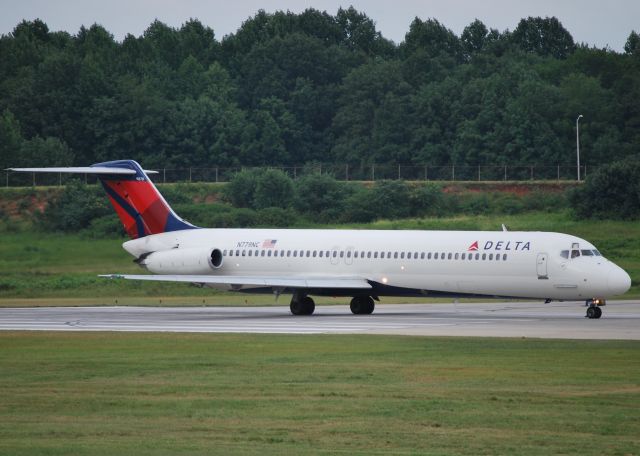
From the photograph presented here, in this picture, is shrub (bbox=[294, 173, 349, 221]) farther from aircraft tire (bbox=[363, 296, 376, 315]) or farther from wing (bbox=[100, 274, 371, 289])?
wing (bbox=[100, 274, 371, 289])

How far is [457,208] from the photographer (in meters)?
90.2

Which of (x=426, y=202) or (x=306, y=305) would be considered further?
(x=426, y=202)

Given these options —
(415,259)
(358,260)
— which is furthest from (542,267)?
(358,260)

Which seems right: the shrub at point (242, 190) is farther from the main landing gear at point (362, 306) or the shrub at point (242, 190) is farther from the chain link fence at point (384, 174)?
the main landing gear at point (362, 306)

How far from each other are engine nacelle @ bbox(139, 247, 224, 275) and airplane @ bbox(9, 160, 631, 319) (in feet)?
0.12

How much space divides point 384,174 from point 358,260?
6290 cm

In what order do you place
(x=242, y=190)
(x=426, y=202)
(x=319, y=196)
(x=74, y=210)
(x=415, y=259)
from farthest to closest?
1. (x=242, y=190)
2. (x=319, y=196)
3. (x=426, y=202)
4. (x=74, y=210)
5. (x=415, y=259)

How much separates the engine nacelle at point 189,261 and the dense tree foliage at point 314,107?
5546 centimetres

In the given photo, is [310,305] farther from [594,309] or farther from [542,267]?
[594,309]

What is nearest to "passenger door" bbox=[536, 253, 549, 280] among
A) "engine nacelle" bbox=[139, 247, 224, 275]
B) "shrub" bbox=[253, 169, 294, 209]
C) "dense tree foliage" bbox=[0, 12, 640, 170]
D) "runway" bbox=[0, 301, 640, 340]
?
"runway" bbox=[0, 301, 640, 340]

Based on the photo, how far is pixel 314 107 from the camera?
4911 inches

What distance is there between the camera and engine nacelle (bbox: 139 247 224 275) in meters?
50.7

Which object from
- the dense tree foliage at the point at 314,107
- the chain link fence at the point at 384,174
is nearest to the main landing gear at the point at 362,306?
the chain link fence at the point at 384,174

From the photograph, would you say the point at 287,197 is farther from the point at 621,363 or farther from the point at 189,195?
the point at 621,363
